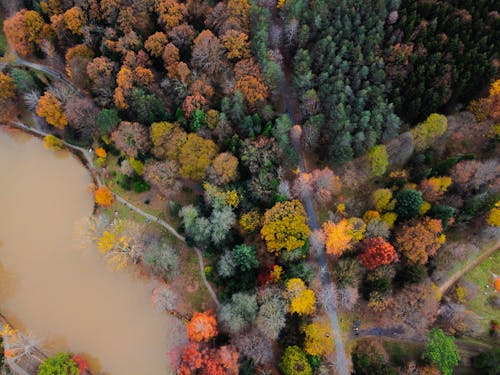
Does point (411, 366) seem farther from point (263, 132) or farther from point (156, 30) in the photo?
point (156, 30)

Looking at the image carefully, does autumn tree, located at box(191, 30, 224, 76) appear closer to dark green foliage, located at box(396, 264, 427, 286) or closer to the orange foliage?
the orange foliage

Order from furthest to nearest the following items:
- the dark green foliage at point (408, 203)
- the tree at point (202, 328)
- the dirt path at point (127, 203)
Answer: the dirt path at point (127, 203) → the dark green foliage at point (408, 203) → the tree at point (202, 328)

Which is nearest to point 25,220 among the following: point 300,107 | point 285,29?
point 300,107

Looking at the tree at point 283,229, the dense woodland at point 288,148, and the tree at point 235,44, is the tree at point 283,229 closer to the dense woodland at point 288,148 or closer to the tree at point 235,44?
the dense woodland at point 288,148

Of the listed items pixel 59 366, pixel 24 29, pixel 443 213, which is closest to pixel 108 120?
pixel 24 29

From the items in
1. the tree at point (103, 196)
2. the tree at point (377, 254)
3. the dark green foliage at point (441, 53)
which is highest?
the dark green foliage at point (441, 53)

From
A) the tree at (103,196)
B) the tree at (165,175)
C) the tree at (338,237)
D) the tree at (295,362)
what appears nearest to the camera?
the tree at (295,362)

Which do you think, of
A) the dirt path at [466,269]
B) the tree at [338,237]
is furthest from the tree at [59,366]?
the dirt path at [466,269]

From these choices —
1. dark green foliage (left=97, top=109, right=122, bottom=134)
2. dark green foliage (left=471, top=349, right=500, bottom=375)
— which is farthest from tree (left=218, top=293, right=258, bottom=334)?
dark green foliage (left=97, top=109, right=122, bottom=134)
